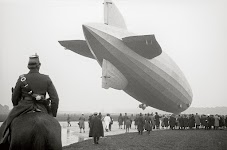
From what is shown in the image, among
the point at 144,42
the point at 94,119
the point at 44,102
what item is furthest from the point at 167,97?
the point at 44,102

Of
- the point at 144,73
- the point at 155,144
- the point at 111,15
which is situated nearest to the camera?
the point at 155,144

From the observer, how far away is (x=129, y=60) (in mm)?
19531

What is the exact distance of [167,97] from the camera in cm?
2434

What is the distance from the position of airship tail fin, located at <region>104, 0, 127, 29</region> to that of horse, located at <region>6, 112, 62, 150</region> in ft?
56.8

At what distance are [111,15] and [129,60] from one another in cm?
392

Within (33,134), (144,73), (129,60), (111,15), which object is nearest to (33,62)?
(33,134)

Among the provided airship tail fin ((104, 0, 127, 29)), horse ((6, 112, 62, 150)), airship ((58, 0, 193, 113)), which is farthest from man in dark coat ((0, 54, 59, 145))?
airship tail fin ((104, 0, 127, 29))

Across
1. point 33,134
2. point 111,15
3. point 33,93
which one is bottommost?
point 33,134

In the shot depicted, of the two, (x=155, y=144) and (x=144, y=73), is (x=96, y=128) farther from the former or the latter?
(x=144, y=73)

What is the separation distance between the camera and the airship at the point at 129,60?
1817 centimetres

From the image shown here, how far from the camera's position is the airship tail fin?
20.6 meters

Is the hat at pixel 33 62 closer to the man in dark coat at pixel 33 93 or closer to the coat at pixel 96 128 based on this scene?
the man in dark coat at pixel 33 93

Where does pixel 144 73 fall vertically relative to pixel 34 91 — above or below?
above

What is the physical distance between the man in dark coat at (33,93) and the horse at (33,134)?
18 cm
